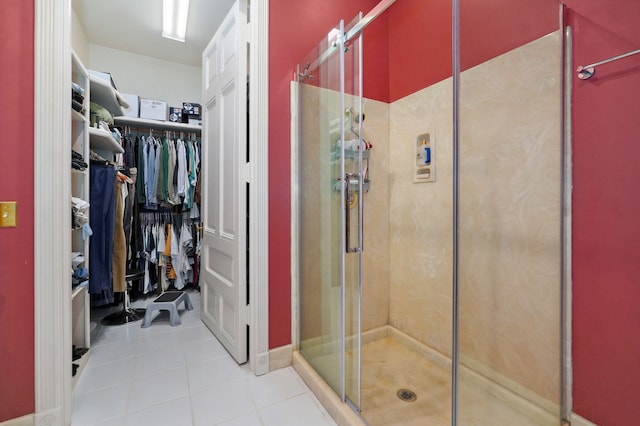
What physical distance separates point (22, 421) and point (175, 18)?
3447 mm

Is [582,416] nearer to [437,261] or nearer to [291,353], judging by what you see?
[437,261]

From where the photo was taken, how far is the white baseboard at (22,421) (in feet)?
4.28

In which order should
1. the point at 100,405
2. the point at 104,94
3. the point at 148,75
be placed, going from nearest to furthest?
the point at 100,405
the point at 104,94
the point at 148,75

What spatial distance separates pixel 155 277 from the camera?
136 inches

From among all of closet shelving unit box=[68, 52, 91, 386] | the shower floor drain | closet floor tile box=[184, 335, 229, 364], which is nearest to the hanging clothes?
closet shelving unit box=[68, 52, 91, 386]

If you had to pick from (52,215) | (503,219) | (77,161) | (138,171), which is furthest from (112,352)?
(503,219)

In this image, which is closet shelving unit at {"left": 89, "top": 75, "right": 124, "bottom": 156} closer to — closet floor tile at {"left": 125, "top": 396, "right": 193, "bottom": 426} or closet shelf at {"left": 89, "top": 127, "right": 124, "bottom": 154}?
closet shelf at {"left": 89, "top": 127, "right": 124, "bottom": 154}

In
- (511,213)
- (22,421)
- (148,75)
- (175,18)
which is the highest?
(175,18)

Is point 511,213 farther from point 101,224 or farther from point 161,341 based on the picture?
point 101,224

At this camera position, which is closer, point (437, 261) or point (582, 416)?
point (582, 416)

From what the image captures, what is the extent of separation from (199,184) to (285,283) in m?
2.28

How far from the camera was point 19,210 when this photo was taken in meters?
1.33

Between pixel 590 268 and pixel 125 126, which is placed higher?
pixel 125 126

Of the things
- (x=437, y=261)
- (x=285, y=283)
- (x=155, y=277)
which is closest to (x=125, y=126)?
(x=155, y=277)
